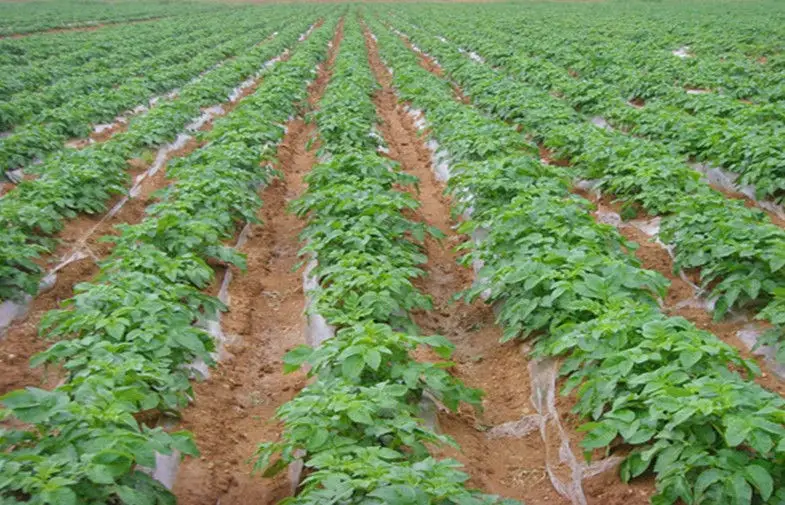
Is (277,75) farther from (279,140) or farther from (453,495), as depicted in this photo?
(453,495)

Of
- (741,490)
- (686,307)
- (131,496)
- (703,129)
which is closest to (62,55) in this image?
(703,129)

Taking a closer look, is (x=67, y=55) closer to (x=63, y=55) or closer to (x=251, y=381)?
(x=63, y=55)

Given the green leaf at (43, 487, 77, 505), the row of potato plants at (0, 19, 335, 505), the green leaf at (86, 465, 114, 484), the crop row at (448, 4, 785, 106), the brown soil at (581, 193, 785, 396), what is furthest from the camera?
the crop row at (448, 4, 785, 106)

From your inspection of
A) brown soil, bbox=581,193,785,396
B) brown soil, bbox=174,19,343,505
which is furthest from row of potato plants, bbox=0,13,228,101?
brown soil, bbox=581,193,785,396

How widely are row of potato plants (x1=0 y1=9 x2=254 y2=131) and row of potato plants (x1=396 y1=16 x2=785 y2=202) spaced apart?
8.22m

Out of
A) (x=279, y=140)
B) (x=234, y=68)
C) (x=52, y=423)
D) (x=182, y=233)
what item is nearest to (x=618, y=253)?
(x=182, y=233)

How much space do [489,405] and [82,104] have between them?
33.9 ft

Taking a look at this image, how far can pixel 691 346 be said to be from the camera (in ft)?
12.2

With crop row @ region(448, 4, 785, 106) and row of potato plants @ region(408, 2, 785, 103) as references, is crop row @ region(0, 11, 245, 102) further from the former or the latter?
row of potato plants @ region(408, 2, 785, 103)

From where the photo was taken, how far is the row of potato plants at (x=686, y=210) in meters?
5.03

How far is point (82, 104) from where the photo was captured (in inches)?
486

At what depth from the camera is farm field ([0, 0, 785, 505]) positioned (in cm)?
328

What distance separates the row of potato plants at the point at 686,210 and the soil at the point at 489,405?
1.52 metres

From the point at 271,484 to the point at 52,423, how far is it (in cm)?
118
